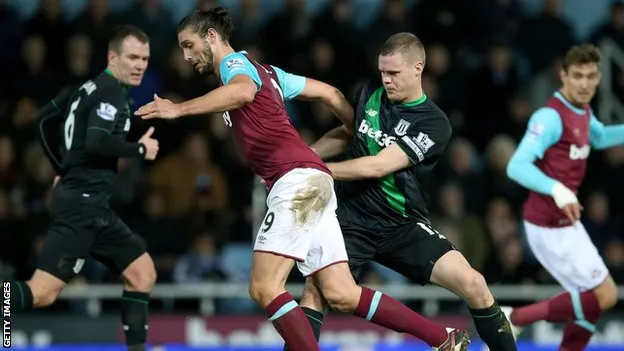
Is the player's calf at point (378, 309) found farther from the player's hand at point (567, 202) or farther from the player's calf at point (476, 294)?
the player's hand at point (567, 202)

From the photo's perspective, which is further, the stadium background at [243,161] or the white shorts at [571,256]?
the stadium background at [243,161]

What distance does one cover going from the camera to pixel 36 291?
8781mm

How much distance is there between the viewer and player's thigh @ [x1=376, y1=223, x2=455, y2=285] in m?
7.99

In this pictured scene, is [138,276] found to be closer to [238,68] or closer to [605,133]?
[238,68]

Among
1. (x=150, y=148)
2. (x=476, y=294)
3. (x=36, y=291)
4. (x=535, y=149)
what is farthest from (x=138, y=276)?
(x=535, y=149)

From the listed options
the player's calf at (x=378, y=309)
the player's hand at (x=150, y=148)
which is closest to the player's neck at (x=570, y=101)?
the player's calf at (x=378, y=309)

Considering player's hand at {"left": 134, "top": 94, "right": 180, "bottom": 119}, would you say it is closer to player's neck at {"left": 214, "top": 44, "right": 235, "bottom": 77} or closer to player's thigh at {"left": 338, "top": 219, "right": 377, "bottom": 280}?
player's neck at {"left": 214, "top": 44, "right": 235, "bottom": 77}

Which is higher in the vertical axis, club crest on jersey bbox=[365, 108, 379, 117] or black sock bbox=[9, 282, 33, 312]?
club crest on jersey bbox=[365, 108, 379, 117]

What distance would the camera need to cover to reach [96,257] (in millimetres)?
9141

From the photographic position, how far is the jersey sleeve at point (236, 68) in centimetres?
738

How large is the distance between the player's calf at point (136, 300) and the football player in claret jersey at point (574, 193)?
2655mm

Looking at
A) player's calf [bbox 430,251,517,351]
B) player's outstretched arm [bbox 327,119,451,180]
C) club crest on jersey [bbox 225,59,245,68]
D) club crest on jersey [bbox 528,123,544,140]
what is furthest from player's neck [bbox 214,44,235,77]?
club crest on jersey [bbox 528,123,544,140]

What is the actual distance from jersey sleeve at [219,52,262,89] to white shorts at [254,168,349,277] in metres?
0.61

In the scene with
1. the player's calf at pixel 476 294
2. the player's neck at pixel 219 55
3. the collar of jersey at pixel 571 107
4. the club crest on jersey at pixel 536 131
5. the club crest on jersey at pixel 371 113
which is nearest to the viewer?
the player's neck at pixel 219 55
